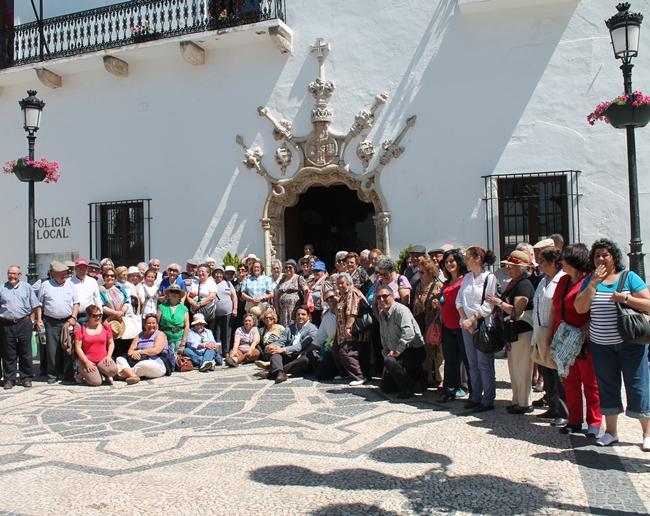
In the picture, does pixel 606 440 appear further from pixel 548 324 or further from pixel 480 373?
pixel 480 373

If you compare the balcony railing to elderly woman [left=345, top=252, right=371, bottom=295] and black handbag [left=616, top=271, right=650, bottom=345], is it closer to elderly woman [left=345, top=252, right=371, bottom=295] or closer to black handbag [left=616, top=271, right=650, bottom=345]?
elderly woman [left=345, top=252, right=371, bottom=295]

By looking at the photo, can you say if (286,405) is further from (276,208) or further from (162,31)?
(162,31)

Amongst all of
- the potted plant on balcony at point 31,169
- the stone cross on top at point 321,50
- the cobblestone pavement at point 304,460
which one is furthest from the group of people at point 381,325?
the stone cross on top at point 321,50

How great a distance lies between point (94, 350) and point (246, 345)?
2126 mm

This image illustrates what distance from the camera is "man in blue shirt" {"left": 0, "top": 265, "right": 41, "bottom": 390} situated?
8.30 metres

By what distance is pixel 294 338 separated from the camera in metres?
8.60

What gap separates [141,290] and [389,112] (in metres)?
5.48

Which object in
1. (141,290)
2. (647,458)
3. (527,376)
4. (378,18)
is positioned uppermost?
(378,18)

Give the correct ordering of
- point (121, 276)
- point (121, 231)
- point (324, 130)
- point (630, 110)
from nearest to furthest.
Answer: point (630, 110) → point (121, 276) → point (324, 130) → point (121, 231)

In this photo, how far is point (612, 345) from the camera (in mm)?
4879

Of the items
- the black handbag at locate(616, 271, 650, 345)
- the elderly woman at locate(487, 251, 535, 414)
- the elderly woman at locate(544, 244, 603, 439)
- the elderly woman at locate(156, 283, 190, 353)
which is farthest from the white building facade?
the black handbag at locate(616, 271, 650, 345)

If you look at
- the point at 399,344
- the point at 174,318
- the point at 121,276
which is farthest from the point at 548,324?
the point at 121,276

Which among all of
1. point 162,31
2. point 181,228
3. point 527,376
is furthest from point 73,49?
point 527,376

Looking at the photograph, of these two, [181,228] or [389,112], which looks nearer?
[389,112]
